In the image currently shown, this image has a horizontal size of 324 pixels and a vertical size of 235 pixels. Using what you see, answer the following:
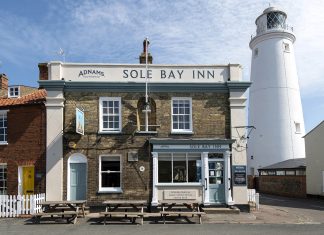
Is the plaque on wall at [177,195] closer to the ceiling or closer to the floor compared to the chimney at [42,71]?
closer to the floor

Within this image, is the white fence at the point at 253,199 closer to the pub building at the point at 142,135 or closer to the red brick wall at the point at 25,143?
the pub building at the point at 142,135

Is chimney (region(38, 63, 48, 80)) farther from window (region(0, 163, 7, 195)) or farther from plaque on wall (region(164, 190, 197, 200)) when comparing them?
plaque on wall (region(164, 190, 197, 200))

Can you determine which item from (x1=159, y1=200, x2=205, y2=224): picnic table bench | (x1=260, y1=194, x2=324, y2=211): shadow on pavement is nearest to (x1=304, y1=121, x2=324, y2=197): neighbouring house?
(x1=260, y1=194, x2=324, y2=211): shadow on pavement

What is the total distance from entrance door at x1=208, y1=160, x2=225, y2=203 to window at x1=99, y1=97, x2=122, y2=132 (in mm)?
4883

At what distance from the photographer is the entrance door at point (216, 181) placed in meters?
19.2

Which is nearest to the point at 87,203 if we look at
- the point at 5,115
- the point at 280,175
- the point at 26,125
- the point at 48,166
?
the point at 48,166

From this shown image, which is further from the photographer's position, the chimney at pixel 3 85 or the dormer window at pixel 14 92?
the chimney at pixel 3 85

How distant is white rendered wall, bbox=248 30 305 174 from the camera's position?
36656 millimetres

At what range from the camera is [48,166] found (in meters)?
18.9

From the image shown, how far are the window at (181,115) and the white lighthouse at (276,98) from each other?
19.2 meters

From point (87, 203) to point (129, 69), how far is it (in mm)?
6758

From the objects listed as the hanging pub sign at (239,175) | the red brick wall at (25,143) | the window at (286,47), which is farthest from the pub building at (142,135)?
the window at (286,47)

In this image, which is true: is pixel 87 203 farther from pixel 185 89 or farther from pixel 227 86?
pixel 227 86

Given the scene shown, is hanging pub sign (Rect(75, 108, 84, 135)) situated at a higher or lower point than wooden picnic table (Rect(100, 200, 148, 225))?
higher
